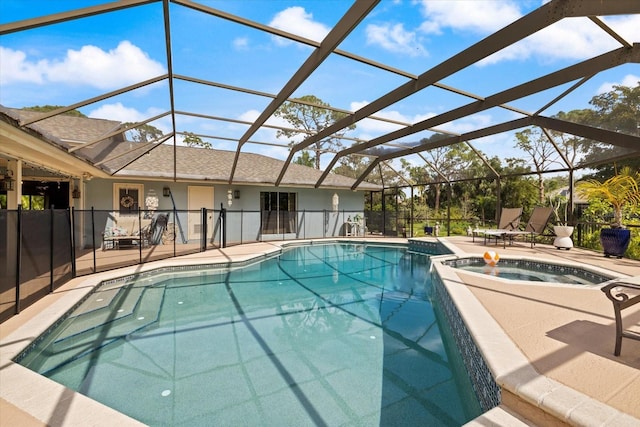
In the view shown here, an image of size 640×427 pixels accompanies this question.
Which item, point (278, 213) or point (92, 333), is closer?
point (92, 333)

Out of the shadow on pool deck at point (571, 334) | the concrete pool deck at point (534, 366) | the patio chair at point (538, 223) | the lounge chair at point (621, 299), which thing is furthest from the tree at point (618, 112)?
the lounge chair at point (621, 299)

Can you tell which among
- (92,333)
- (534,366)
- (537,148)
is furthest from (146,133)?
(537,148)

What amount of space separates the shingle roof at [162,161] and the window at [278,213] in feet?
3.40

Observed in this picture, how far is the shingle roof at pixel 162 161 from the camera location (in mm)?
8781

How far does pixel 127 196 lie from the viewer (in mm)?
11867

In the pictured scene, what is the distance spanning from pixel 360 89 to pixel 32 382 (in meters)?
7.15

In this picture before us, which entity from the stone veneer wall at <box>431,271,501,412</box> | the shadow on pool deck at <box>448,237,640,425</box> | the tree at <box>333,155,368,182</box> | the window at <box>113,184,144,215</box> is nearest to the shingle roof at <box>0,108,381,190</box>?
the window at <box>113,184,144,215</box>

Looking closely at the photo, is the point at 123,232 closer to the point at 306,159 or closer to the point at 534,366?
the point at 534,366

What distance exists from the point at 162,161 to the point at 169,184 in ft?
3.67

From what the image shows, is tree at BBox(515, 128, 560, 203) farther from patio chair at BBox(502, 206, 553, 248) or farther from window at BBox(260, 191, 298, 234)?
window at BBox(260, 191, 298, 234)

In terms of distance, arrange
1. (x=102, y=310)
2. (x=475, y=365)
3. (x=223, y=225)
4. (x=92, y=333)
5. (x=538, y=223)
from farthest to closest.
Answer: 1. (x=223, y=225)
2. (x=538, y=223)
3. (x=102, y=310)
4. (x=92, y=333)
5. (x=475, y=365)

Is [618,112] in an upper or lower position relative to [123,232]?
upper

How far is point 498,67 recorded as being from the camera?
6164mm

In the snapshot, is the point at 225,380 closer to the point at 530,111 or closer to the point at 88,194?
the point at 530,111
